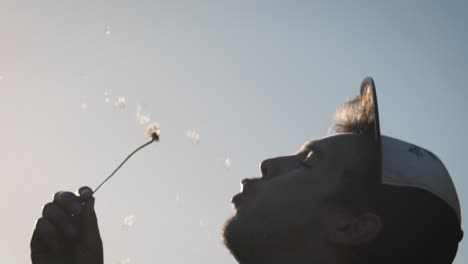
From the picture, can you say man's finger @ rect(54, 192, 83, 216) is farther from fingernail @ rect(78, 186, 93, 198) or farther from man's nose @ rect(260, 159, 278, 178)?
man's nose @ rect(260, 159, 278, 178)

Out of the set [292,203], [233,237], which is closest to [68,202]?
[233,237]

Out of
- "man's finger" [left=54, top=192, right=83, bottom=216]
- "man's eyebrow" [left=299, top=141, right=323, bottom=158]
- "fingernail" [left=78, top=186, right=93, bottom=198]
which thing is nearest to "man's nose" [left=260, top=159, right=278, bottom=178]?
"man's eyebrow" [left=299, top=141, right=323, bottom=158]

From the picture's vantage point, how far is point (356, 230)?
15.5ft

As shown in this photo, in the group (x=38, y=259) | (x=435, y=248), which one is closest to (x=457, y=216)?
(x=435, y=248)

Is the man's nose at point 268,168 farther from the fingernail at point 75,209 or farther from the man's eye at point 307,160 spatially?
the fingernail at point 75,209

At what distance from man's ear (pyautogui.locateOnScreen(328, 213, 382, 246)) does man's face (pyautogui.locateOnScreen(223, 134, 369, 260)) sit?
57mm

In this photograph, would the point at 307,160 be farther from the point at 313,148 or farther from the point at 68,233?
the point at 68,233

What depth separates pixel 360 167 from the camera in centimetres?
487

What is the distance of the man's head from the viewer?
451 cm

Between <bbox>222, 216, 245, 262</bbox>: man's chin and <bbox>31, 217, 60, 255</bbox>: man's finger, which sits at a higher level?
<bbox>31, 217, 60, 255</bbox>: man's finger

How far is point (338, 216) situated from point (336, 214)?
0.07 ft

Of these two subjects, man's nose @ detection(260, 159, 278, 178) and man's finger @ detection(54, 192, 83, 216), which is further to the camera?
man's nose @ detection(260, 159, 278, 178)

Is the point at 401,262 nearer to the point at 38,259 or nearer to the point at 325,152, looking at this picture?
the point at 325,152

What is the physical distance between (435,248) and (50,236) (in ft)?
9.74
